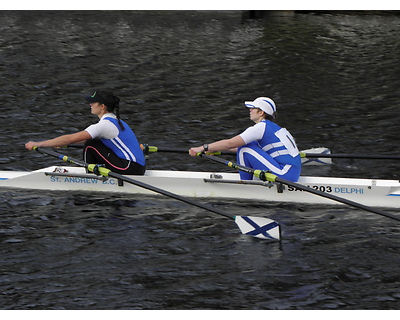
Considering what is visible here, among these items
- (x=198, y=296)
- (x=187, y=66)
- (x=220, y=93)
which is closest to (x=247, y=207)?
(x=198, y=296)

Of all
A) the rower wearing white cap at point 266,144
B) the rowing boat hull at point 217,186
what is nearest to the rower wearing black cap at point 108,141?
the rowing boat hull at point 217,186

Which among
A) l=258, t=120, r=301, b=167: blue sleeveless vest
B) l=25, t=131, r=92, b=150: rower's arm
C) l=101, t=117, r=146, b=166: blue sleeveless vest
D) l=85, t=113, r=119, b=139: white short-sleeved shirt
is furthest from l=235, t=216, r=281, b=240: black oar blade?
l=25, t=131, r=92, b=150: rower's arm

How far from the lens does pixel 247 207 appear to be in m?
13.4

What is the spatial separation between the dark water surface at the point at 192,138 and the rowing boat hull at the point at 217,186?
244 millimetres

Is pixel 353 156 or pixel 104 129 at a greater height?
pixel 104 129

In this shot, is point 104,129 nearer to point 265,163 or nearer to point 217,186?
point 217,186

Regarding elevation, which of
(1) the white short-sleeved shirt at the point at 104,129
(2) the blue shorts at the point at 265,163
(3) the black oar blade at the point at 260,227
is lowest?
(3) the black oar blade at the point at 260,227

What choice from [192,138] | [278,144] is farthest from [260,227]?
[192,138]

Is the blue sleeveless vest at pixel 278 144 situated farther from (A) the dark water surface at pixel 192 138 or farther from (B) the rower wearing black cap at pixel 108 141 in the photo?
(B) the rower wearing black cap at pixel 108 141

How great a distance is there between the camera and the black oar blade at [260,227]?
38.5 ft

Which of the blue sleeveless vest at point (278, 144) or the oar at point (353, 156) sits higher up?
the blue sleeveless vest at point (278, 144)

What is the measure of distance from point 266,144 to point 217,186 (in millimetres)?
1310

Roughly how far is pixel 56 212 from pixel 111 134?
1.58 metres

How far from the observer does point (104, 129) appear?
13.0 m
